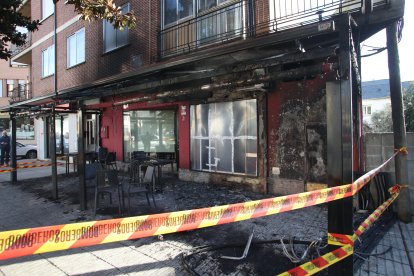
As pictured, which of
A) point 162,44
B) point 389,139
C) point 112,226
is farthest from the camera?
point 162,44

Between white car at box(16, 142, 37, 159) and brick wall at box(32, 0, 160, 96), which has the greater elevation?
brick wall at box(32, 0, 160, 96)

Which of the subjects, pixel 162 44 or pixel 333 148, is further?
pixel 162 44

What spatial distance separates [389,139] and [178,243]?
4945 millimetres

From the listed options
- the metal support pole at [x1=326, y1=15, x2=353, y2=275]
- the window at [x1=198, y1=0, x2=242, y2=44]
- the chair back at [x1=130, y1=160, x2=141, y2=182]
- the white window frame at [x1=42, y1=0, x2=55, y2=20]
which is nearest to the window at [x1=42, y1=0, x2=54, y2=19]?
the white window frame at [x1=42, y1=0, x2=55, y2=20]

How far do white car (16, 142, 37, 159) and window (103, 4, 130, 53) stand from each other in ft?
42.0

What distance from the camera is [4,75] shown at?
121 feet

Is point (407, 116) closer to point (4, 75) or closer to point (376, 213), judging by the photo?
point (376, 213)

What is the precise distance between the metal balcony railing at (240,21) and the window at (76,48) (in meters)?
5.64

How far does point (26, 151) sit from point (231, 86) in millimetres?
20803

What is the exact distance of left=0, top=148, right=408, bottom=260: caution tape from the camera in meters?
1.72

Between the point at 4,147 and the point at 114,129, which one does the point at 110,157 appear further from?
the point at 4,147

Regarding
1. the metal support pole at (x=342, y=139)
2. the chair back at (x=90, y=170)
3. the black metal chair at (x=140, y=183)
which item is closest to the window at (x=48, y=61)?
the black metal chair at (x=140, y=183)

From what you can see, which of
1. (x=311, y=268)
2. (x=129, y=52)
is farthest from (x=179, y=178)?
(x=311, y=268)

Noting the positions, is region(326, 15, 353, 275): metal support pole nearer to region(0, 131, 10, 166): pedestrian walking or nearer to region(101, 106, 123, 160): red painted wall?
region(101, 106, 123, 160): red painted wall
